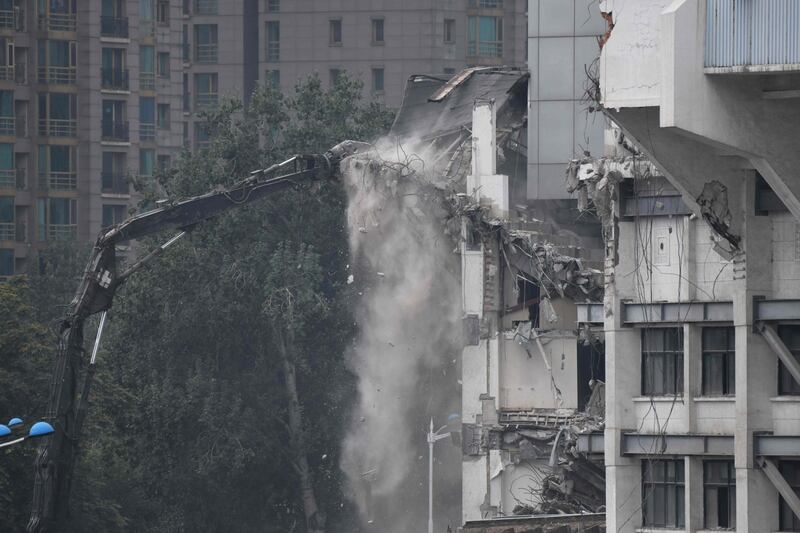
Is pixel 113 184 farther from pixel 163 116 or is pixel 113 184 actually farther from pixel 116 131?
pixel 163 116

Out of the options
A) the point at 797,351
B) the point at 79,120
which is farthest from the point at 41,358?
the point at 79,120

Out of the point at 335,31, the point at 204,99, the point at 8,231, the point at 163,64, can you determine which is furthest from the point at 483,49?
the point at 8,231

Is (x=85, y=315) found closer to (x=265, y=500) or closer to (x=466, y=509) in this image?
(x=466, y=509)

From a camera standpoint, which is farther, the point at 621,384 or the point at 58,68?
the point at 58,68

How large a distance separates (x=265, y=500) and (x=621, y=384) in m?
46.0

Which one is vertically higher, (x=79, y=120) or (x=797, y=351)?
(x=79, y=120)

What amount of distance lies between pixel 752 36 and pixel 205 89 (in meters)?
121

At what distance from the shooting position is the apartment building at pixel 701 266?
34500mm

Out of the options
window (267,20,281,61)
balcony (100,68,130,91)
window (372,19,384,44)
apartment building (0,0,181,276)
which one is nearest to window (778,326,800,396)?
apartment building (0,0,181,276)

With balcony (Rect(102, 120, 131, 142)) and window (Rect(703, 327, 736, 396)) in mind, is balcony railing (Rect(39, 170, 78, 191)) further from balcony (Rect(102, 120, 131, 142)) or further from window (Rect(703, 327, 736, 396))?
window (Rect(703, 327, 736, 396))

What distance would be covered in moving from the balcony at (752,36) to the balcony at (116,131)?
10675cm

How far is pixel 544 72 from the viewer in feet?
209

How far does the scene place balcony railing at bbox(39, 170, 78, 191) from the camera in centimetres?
13750

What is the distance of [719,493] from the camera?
138 feet
